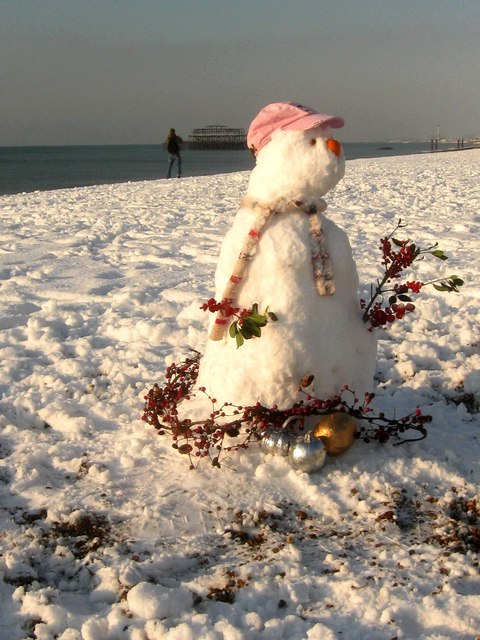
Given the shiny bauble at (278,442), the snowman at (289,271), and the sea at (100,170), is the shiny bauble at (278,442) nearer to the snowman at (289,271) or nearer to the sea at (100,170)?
the snowman at (289,271)

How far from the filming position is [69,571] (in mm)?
2291

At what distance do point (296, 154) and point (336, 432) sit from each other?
115 cm

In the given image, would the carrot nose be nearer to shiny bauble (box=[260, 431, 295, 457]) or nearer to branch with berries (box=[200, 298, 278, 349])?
branch with berries (box=[200, 298, 278, 349])

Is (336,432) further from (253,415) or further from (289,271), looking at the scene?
(289,271)

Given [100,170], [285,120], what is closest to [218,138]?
[100,170]

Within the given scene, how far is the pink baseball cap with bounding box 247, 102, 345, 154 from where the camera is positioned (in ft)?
9.08

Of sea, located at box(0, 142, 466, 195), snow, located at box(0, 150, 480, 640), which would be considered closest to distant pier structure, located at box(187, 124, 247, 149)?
sea, located at box(0, 142, 466, 195)

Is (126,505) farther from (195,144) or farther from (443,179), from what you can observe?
(195,144)

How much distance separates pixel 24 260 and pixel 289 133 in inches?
182

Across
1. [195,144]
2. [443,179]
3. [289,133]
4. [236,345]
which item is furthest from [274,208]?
[195,144]

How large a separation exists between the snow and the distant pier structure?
95.5m

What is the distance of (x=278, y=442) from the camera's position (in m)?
2.80

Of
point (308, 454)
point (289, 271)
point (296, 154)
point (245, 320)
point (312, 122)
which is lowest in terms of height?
point (308, 454)

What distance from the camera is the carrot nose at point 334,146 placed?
2787 millimetres
